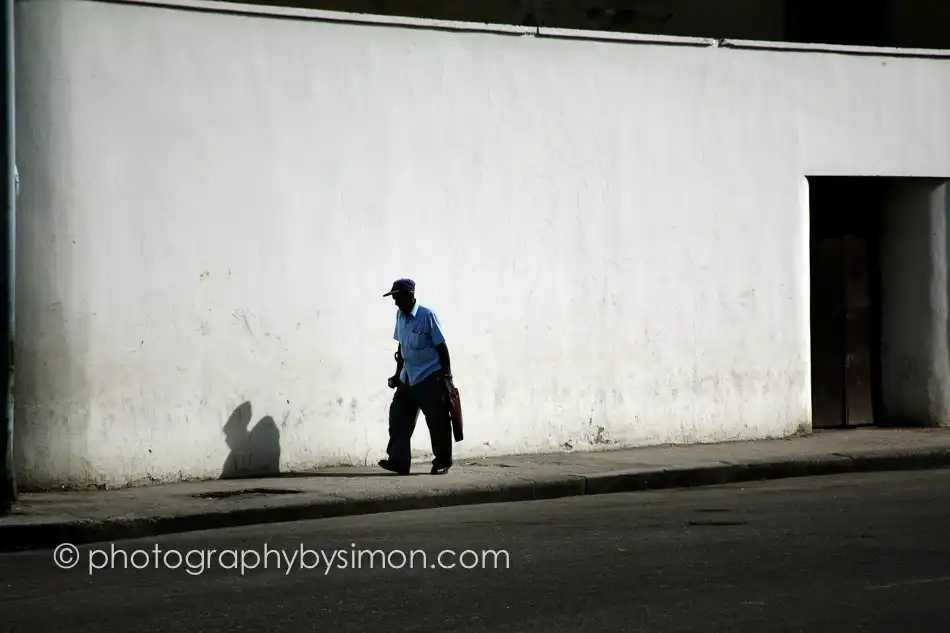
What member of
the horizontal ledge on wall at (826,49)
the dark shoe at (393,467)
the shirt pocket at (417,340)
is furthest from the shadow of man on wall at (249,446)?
the horizontal ledge on wall at (826,49)

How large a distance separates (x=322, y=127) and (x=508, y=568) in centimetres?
610

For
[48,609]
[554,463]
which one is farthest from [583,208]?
[48,609]

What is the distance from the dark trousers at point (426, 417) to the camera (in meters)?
12.7

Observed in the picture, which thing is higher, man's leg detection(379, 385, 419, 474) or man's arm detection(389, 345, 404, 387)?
man's arm detection(389, 345, 404, 387)

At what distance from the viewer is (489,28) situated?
14.1m

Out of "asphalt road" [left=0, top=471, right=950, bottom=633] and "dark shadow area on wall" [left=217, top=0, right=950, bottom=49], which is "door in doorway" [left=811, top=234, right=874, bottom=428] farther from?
"asphalt road" [left=0, top=471, right=950, bottom=633]

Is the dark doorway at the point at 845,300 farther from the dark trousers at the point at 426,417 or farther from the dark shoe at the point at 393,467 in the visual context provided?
the dark shoe at the point at 393,467

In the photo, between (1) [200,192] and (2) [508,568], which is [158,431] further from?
(2) [508,568]

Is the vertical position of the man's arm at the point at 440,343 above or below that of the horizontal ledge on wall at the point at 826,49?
below

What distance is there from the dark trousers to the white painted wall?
2.46 ft

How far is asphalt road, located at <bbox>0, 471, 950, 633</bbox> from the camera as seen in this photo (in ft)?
22.3

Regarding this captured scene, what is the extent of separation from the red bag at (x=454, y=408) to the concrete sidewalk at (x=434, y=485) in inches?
14.8

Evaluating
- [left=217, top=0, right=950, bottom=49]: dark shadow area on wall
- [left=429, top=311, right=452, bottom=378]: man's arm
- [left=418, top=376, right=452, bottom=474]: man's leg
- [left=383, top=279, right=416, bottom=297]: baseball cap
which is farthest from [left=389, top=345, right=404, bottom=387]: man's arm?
[left=217, top=0, right=950, bottom=49]: dark shadow area on wall

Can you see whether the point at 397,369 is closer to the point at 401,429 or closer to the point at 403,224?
the point at 401,429
